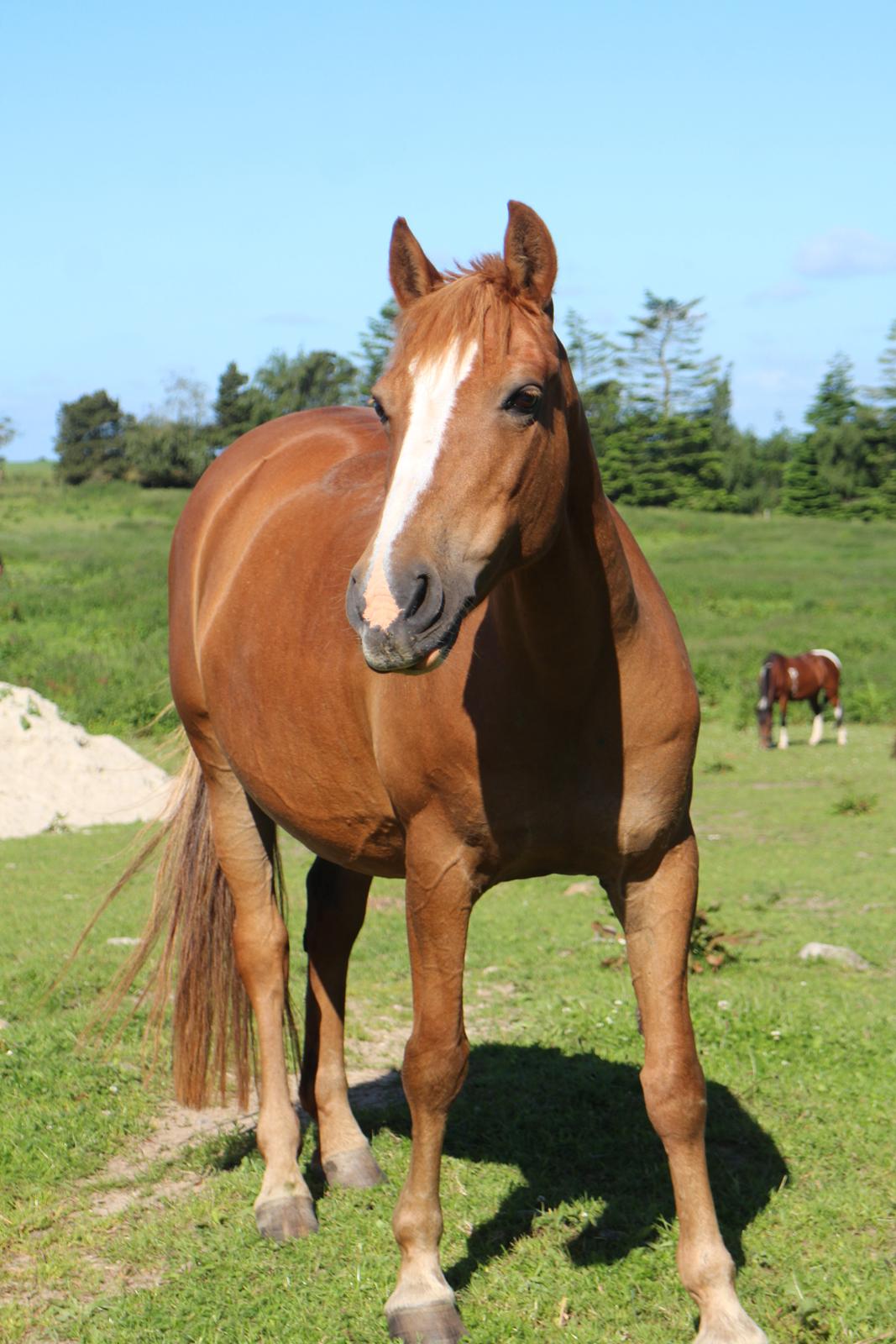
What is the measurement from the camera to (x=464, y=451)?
2.48m

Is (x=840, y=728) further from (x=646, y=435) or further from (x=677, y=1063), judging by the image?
(x=646, y=435)

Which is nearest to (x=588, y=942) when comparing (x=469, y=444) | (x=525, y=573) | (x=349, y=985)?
(x=349, y=985)

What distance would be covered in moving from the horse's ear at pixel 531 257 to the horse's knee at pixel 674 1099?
5.89ft

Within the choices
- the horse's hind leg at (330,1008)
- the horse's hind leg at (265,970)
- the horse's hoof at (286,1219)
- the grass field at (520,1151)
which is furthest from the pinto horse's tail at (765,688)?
the horse's hoof at (286,1219)

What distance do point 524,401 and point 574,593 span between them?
0.55 m

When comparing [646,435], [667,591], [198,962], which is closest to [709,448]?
[646,435]

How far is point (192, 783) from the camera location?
16.0 feet

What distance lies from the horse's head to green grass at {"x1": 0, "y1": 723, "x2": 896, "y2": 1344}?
1.93 meters

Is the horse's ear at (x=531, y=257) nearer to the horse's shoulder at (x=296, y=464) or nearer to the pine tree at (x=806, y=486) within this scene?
the horse's shoulder at (x=296, y=464)

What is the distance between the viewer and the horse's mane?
2562 mm

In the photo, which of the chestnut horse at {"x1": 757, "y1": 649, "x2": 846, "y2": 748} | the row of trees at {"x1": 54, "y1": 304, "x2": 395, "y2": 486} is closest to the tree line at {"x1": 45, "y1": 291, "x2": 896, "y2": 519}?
the row of trees at {"x1": 54, "y1": 304, "x2": 395, "y2": 486}

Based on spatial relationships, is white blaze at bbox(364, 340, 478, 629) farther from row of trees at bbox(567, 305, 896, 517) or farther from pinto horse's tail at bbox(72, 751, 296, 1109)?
row of trees at bbox(567, 305, 896, 517)

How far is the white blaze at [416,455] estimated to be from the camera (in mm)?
2291

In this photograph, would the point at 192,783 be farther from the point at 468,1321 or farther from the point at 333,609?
the point at 468,1321
